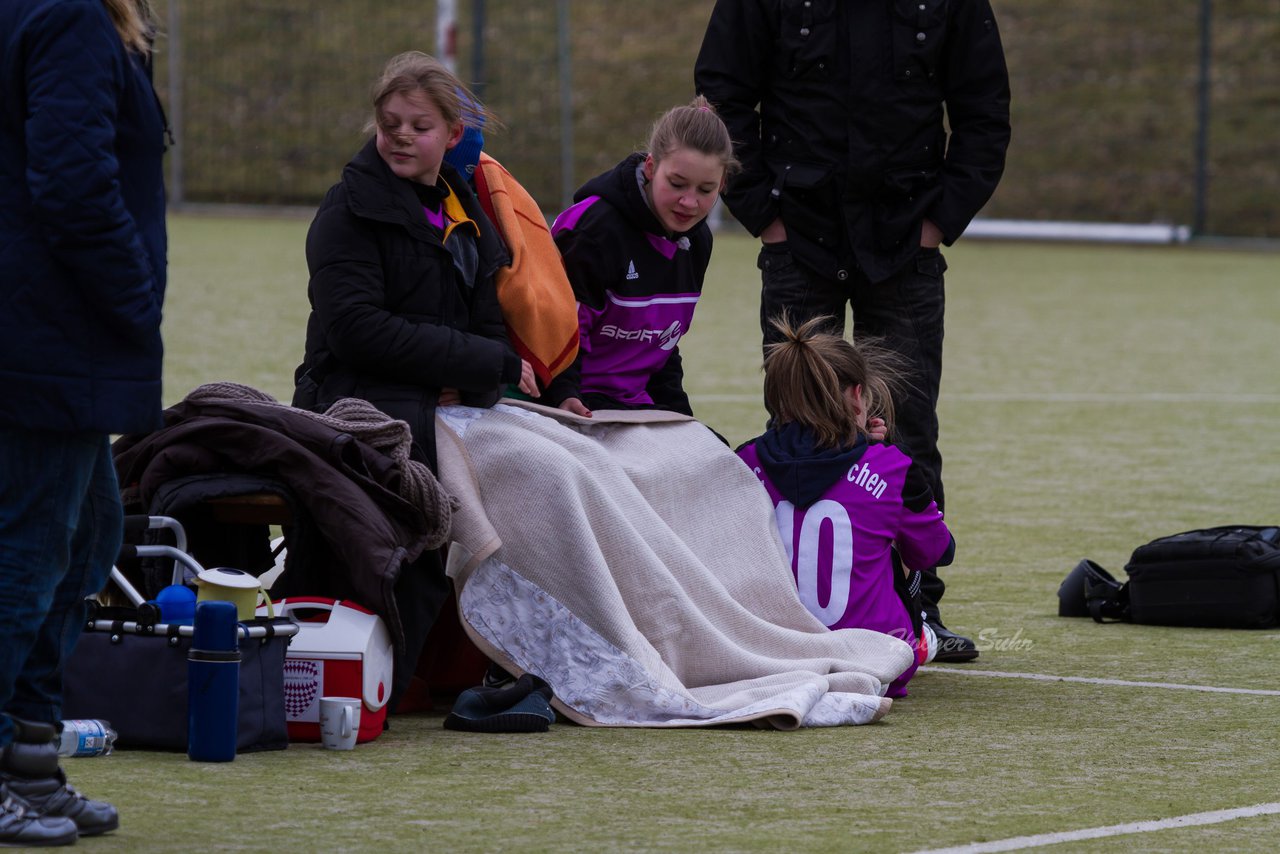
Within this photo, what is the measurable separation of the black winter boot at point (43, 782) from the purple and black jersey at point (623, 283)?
2.16 m

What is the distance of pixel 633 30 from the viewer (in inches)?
1254

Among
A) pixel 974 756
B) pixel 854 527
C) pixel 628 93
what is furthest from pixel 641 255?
pixel 628 93

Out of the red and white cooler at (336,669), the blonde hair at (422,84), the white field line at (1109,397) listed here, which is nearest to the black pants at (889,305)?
the blonde hair at (422,84)

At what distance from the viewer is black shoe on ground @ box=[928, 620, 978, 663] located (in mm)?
5617

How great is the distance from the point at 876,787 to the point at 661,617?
96 centimetres

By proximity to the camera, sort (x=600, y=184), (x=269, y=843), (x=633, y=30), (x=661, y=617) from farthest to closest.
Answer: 1. (x=633, y=30)
2. (x=600, y=184)
3. (x=661, y=617)
4. (x=269, y=843)

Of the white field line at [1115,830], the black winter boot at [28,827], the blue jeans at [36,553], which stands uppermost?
the blue jeans at [36,553]

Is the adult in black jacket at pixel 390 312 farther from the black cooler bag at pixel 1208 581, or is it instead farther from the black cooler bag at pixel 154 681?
the black cooler bag at pixel 1208 581

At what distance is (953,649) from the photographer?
18.4ft

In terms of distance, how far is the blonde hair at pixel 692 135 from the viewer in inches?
212

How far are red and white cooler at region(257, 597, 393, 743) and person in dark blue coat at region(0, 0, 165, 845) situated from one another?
34.0 inches

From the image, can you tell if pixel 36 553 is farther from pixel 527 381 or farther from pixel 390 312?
pixel 527 381

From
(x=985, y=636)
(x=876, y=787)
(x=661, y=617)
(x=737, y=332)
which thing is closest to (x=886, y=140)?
(x=985, y=636)

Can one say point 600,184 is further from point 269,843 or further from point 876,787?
point 269,843
